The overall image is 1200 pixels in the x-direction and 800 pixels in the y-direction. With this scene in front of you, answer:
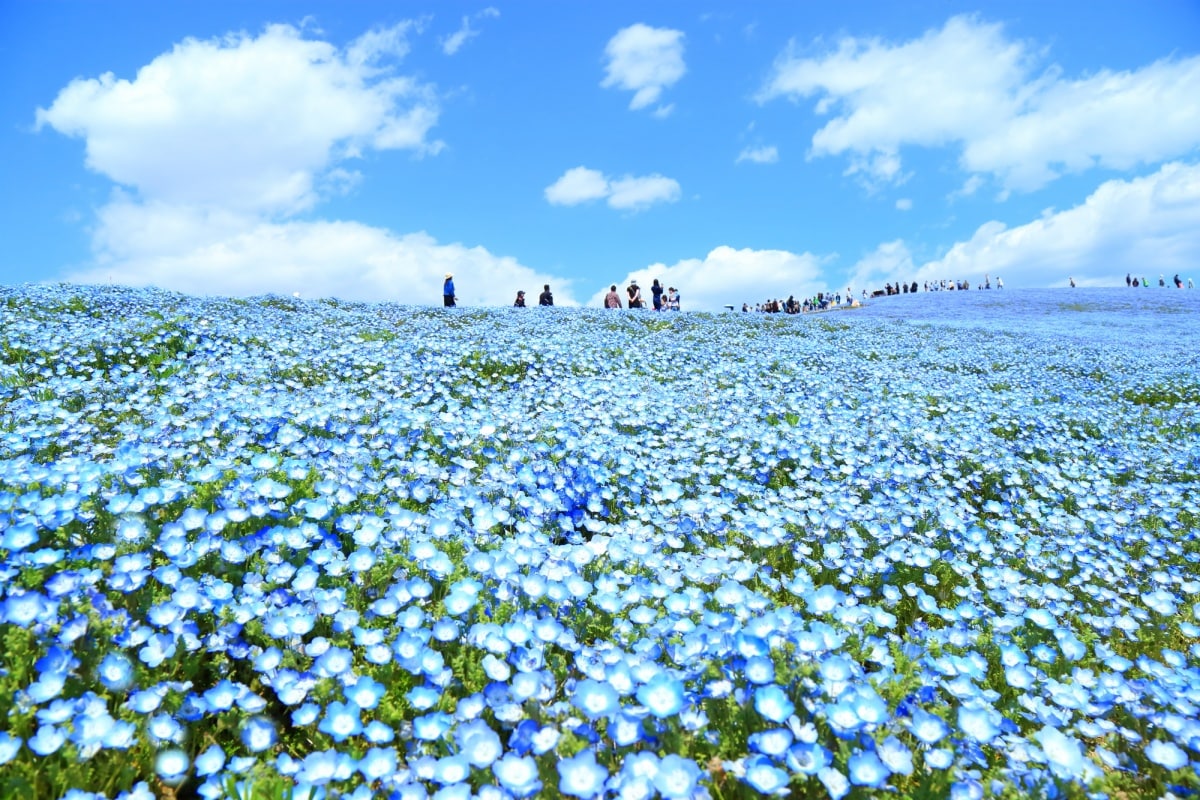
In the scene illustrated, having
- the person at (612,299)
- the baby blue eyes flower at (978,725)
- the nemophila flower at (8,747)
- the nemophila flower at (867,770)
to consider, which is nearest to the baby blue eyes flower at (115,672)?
the nemophila flower at (8,747)

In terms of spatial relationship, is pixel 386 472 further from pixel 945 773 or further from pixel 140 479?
pixel 945 773

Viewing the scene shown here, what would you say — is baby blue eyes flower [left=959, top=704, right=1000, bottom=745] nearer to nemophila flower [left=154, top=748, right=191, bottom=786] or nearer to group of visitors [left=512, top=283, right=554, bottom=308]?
nemophila flower [left=154, top=748, right=191, bottom=786]

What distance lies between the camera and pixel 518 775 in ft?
6.19

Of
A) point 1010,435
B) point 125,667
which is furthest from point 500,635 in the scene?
point 1010,435

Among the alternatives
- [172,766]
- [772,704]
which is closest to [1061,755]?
[772,704]

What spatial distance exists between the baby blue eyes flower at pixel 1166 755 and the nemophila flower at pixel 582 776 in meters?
2.02

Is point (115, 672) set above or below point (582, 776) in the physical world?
above

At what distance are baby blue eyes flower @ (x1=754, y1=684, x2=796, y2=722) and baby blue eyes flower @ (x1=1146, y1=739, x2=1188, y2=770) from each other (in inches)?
54.4

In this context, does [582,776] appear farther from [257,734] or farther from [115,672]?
[115,672]

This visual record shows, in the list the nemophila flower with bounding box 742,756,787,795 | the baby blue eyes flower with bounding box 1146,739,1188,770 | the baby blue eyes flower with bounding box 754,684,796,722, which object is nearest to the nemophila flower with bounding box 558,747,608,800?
the nemophila flower with bounding box 742,756,787,795

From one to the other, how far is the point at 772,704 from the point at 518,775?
32.8 inches

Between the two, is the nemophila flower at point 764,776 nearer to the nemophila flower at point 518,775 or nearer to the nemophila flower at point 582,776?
the nemophila flower at point 582,776

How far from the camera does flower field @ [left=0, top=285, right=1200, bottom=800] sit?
2.12 metres

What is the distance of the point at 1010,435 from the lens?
834 cm
